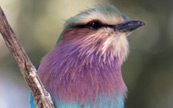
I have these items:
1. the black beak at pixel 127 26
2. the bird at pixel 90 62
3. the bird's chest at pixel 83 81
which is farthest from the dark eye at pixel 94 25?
the bird's chest at pixel 83 81

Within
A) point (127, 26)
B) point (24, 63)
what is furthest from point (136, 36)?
point (24, 63)

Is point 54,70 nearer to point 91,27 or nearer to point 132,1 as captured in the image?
point 91,27

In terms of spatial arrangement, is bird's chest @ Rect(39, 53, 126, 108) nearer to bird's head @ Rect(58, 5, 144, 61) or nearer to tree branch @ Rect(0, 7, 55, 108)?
bird's head @ Rect(58, 5, 144, 61)

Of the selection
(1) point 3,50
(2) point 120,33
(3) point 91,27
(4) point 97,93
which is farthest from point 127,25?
(1) point 3,50

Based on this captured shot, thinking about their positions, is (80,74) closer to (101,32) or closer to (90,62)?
(90,62)

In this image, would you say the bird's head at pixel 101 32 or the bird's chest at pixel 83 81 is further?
the bird's head at pixel 101 32

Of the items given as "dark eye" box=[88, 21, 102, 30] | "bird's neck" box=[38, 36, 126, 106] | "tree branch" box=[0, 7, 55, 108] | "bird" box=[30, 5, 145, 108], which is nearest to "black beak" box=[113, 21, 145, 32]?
"bird" box=[30, 5, 145, 108]

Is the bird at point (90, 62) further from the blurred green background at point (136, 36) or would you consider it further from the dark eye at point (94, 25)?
the blurred green background at point (136, 36)
